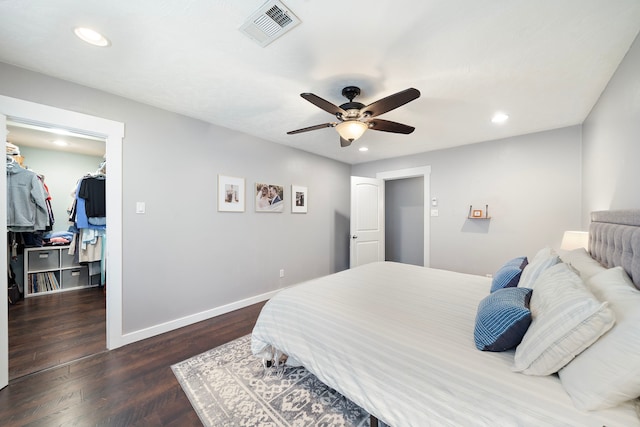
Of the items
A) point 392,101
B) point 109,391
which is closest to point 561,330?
point 392,101

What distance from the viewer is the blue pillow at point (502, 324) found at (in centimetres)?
109

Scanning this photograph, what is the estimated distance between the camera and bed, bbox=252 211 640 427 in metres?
0.82

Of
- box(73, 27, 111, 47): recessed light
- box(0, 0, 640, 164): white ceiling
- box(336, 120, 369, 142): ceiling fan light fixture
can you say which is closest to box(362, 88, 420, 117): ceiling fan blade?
box(336, 120, 369, 142): ceiling fan light fixture

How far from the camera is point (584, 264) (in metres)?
1.69

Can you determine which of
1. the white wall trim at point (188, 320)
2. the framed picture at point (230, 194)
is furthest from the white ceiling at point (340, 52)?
the white wall trim at point (188, 320)

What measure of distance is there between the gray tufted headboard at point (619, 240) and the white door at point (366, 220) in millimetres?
2813

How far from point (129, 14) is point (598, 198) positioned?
12.8 ft

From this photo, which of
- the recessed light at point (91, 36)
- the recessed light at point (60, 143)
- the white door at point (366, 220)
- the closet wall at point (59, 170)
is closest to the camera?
the recessed light at point (91, 36)

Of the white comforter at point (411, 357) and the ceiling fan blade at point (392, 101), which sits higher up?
the ceiling fan blade at point (392, 101)

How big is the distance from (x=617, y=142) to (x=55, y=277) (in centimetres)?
687

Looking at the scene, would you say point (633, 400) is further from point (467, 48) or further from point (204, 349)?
point (204, 349)

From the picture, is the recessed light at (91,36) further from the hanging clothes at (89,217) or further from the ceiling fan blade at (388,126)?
the hanging clothes at (89,217)

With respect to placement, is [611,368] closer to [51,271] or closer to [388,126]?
[388,126]

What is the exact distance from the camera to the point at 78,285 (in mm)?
4051
